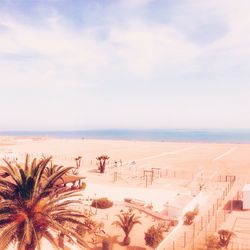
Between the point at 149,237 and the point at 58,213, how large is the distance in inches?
346

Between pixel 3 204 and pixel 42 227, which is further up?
pixel 3 204

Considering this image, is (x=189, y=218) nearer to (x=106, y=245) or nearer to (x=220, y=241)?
(x=220, y=241)

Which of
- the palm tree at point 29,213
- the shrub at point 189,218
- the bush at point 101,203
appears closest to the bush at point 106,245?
the palm tree at point 29,213

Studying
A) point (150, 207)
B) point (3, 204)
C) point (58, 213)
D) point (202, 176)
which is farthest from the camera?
point (202, 176)

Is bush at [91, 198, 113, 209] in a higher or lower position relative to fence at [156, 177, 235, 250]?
higher

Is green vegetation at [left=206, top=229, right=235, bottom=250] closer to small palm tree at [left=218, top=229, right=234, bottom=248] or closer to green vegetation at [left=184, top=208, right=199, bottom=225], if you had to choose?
small palm tree at [left=218, top=229, right=234, bottom=248]

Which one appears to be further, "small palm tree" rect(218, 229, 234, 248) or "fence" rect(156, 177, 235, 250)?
"fence" rect(156, 177, 235, 250)

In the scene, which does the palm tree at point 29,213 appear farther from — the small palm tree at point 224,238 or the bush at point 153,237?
the small palm tree at point 224,238

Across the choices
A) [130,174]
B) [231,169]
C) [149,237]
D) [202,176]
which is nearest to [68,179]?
[149,237]

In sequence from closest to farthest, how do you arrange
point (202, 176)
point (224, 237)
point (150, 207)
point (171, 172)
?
point (224, 237) < point (150, 207) < point (202, 176) < point (171, 172)

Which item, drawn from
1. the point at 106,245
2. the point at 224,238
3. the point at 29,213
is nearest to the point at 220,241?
the point at 224,238

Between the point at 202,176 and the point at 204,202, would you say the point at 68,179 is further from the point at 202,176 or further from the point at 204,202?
the point at 202,176

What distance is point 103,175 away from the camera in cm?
4422

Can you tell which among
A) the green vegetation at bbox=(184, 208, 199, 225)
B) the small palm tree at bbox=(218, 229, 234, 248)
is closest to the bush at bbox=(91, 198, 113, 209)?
the green vegetation at bbox=(184, 208, 199, 225)
